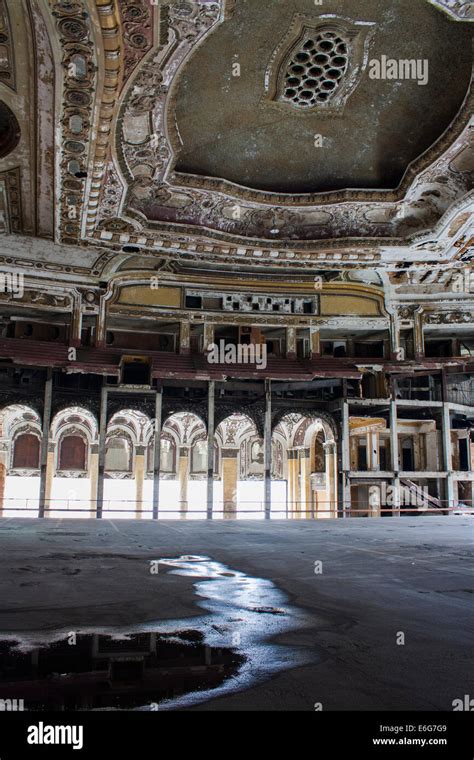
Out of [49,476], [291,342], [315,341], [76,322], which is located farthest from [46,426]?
[315,341]

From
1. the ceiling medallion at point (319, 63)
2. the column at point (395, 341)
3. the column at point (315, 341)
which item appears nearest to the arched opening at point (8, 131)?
the ceiling medallion at point (319, 63)

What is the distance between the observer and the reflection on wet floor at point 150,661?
8.35 ft

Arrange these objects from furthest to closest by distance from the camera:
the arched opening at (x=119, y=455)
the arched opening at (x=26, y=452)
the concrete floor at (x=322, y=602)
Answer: the arched opening at (x=119, y=455) < the arched opening at (x=26, y=452) < the concrete floor at (x=322, y=602)

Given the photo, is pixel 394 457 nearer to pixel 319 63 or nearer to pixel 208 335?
pixel 208 335

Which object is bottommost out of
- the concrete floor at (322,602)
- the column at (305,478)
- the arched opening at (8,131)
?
the concrete floor at (322,602)

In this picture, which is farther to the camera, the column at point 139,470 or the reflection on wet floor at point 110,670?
the column at point 139,470

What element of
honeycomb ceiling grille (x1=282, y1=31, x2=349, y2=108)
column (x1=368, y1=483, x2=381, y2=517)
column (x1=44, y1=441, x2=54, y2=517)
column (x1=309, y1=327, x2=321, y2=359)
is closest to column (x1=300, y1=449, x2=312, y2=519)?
column (x1=368, y1=483, x2=381, y2=517)

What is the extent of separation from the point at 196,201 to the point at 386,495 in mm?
13997

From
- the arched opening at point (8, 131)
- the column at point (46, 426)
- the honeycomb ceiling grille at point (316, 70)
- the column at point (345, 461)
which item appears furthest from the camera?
the column at point (345, 461)

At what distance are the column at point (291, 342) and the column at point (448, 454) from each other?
6.76 metres

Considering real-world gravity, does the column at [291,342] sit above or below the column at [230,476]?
above

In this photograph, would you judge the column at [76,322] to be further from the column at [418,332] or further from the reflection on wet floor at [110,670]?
the reflection on wet floor at [110,670]

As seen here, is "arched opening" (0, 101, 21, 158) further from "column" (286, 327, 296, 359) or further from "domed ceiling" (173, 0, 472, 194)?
"column" (286, 327, 296, 359)

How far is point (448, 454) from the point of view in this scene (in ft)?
81.4
